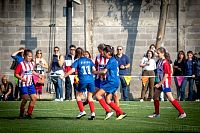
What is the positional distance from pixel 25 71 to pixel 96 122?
2.99 metres

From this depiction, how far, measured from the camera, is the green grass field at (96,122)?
1576 cm

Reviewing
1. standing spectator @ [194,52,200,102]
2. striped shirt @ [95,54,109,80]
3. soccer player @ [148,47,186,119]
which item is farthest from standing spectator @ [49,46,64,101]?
soccer player @ [148,47,186,119]

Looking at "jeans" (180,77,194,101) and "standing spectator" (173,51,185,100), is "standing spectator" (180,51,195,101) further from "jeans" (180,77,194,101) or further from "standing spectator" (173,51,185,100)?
"standing spectator" (173,51,185,100)

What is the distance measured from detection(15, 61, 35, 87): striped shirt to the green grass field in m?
0.93

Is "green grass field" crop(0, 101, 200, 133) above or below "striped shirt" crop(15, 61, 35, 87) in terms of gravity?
below

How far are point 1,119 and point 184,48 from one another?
1513 centimetres

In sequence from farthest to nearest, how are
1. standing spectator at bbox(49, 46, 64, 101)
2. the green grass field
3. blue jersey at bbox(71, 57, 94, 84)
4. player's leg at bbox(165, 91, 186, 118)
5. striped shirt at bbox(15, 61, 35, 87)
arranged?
standing spectator at bbox(49, 46, 64, 101) → striped shirt at bbox(15, 61, 35, 87) → player's leg at bbox(165, 91, 186, 118) → blue jersey at bbox(71, 57, 94, 84) → the green grass field

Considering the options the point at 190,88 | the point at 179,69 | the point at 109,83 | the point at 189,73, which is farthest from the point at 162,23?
the point at 109,83

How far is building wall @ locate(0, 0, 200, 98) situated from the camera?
32.4m

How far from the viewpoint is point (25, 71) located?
19688mm

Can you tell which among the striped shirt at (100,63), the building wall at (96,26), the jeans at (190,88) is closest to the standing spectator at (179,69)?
the jeans at (190,88)

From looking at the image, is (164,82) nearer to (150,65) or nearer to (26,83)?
(26,83)

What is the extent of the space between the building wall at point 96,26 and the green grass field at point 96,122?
9388 mm

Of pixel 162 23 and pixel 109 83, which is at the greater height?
pixel 162 23
